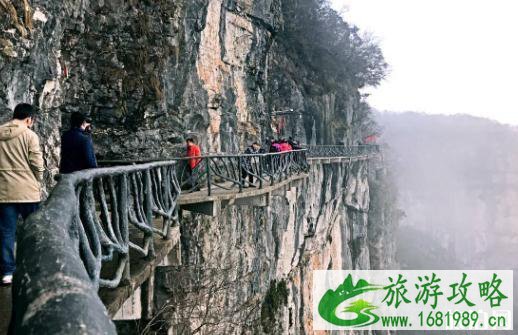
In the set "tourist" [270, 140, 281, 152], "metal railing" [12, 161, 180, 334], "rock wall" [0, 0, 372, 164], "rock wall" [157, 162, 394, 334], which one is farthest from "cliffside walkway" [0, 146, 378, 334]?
"tourist" [270, 140, 281, 152]

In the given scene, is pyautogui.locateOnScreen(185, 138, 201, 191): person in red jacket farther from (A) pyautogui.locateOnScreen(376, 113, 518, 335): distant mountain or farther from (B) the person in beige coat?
(A) pyautogui.locateOnScreen(376, 113, 518, 335): distant mountain

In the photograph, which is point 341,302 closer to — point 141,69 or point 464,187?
point 141,69

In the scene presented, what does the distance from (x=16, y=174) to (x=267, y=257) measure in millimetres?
11735

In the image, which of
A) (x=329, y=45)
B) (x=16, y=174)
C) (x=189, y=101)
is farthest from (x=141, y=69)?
(x=329, y=45)

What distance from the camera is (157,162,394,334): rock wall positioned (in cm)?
821

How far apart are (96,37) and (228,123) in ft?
18.0

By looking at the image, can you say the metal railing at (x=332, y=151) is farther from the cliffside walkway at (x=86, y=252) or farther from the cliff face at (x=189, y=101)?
the cliffside walkway at (x=86, y=252)

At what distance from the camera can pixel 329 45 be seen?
28828 millimetres

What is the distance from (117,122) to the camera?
9461 mm

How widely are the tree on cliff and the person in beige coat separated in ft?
74.4

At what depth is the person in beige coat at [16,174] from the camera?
354cm

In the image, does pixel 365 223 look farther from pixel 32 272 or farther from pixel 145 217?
pixel 32 272

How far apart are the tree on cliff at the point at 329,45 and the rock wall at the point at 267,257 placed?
23.8ft

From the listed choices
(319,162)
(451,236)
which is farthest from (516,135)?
(319,162)
